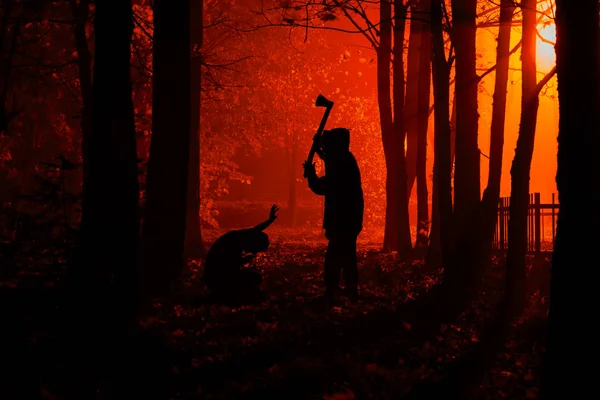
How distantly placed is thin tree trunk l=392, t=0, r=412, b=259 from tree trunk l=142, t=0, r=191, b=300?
9050mm

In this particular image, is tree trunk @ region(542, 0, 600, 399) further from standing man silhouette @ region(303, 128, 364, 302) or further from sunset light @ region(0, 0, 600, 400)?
standing man silhouette @ region(303, 128, 364, 302)

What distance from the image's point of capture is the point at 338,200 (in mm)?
8898

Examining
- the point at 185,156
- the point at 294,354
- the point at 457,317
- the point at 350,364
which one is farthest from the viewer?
the point at 185,156

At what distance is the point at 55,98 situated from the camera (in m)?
24.1

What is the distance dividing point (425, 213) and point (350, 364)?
1367 centimetres

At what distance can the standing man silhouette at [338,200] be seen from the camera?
886cm

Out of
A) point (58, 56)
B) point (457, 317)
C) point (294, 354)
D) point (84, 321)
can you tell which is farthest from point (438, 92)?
point (58, 56)

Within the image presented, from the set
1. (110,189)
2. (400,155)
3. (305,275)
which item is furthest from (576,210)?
(400,155)

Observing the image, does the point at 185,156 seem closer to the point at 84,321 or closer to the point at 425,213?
the point at 84,321

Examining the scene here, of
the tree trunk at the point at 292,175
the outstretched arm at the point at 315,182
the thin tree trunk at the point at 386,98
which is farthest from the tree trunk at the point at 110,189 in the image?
the tree trunk at the point at 292,175

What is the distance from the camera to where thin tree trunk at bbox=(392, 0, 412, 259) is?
1753cm

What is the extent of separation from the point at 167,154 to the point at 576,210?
235 inches

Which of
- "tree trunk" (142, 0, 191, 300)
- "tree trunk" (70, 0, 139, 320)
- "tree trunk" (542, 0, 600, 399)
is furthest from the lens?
"tree trunk" (142, 0, 191, 300)

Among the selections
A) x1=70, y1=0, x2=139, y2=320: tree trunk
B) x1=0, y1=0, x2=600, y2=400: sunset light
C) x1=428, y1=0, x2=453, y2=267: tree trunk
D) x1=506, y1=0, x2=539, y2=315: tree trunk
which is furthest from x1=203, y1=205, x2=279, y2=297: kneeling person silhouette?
x1=428, y1=0, x2=453, y2=267: tree trunk
